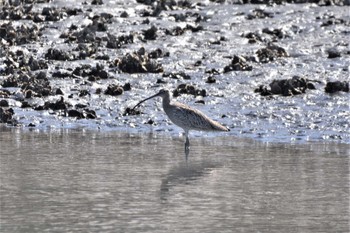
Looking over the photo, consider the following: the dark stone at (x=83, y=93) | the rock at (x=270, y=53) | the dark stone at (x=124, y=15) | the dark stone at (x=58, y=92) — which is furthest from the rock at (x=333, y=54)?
the dark stone at (x=58, y=92)

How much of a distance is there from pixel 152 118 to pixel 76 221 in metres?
8.18

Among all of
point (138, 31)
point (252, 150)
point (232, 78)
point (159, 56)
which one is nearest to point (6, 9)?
point (138, 31)

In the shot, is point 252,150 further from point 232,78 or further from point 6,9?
point 6,9

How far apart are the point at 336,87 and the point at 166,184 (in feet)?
24.9

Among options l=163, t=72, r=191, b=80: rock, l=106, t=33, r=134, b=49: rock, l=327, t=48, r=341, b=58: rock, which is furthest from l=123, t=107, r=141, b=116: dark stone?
l=327, t=48, r=341, b=58: rock

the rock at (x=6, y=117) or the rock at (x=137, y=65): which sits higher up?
the rock at (x=137, y=65)

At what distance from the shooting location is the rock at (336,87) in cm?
1881

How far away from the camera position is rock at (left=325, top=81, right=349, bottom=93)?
1881 centimetres

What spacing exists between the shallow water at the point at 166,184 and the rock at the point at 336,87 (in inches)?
126

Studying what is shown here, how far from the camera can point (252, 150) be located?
14.9 m

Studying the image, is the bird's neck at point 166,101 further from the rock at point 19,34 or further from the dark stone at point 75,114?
the rock at point 19,34

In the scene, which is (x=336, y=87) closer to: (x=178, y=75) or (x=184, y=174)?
(x=178, y=75)

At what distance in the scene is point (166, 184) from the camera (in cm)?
1183

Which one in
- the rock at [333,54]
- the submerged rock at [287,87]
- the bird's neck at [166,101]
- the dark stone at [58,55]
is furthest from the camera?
the rock at [333,54]
